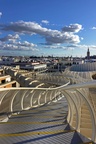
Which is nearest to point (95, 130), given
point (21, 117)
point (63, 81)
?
point (21, 117)

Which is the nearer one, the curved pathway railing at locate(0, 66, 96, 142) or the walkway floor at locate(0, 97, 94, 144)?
the curved pathway railing at locate(0, 66, 96, 142)

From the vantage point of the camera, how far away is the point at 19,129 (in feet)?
35.2

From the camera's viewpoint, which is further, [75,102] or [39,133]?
[75,102]

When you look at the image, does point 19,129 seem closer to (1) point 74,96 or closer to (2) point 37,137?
(2) point 37,137

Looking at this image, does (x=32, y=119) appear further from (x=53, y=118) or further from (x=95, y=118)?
(x=95, y=118)

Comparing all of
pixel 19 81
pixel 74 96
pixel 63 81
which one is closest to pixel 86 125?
pixel 74 96

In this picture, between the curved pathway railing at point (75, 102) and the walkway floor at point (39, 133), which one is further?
the walkway floor at point (39, 133)

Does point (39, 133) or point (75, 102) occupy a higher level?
point (75, 102)

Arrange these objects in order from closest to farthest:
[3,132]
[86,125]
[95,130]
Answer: [95,130], [3,132], [86,125]

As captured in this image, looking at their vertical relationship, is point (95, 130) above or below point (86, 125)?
above

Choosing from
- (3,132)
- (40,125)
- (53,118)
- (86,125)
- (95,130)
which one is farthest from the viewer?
(53,118)

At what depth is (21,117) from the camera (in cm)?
1373

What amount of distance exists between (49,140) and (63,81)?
89.1 ft

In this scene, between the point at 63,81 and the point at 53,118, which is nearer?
the point at 53,118
